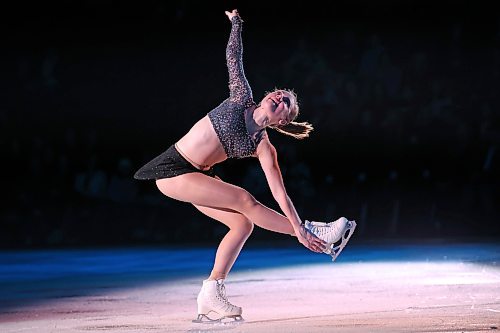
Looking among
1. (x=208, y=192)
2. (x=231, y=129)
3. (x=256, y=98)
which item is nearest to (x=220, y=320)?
(x=208, y=192)

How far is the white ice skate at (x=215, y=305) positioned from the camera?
3.29 meters

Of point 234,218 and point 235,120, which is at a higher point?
point 235,120

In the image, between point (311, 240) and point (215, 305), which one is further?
point (215, 305)

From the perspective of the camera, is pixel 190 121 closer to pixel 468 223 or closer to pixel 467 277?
pixel 468 223

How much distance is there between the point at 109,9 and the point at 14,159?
170 centimetres

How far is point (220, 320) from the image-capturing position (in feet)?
10.8

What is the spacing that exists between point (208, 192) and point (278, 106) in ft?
1.40

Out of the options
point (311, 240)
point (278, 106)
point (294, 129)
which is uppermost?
point (278, 106)

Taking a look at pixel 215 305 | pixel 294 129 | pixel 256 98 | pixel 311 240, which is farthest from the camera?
pixel 256 98

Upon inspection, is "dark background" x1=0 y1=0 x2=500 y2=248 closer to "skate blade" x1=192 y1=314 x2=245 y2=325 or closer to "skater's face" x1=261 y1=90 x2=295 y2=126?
"skate blade" x1=192 y1=314 x2=245 y2=325

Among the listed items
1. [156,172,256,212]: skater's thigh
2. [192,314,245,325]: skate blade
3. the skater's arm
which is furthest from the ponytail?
[192,314,245,325]: skate blade

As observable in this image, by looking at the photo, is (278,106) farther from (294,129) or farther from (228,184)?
(228,184)

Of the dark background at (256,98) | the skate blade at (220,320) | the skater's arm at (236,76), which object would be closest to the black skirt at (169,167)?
the skater's arm at (236,76)

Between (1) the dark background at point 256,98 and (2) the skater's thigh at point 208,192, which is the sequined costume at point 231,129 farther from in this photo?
(1) the dark background at point 256,98
